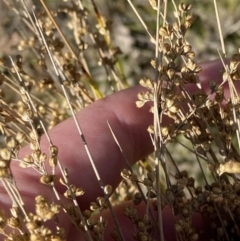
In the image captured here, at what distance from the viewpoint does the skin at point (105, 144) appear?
3.30 feet

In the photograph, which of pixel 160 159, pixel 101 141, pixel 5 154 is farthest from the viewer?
pixel 101 141

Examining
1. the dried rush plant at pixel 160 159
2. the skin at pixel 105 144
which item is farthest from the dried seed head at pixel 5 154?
the skin at pixel 105 144

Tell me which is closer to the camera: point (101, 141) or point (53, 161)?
point (53, 161)

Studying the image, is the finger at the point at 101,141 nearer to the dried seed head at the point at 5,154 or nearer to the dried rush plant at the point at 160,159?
the dried rush plant at the point at 160,159

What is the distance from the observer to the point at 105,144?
3.52 feet

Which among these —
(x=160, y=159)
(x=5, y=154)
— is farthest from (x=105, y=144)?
(x=5, y=154)

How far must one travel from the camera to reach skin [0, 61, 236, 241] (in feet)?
3.30

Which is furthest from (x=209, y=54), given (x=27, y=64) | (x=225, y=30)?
(x=27, y=64)

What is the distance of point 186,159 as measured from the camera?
2.02m

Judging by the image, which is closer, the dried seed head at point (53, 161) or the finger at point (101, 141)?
the dried seed head at point (53, 161)

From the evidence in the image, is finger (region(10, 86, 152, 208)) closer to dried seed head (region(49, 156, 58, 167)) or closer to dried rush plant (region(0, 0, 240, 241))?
dried rush plant (region(0, 0, 240, 241))

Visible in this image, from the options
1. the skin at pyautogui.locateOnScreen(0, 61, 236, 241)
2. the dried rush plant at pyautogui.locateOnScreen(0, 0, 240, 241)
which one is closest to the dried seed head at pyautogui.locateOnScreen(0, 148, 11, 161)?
the dried rush plant at pyautogui.locateOnScreen(0, 0, 240, 241)

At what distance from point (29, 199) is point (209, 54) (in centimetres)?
151

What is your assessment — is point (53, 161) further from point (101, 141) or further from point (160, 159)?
point (101, 141)
